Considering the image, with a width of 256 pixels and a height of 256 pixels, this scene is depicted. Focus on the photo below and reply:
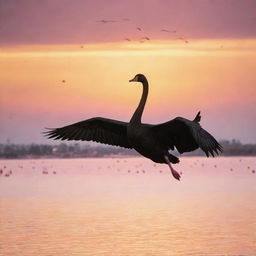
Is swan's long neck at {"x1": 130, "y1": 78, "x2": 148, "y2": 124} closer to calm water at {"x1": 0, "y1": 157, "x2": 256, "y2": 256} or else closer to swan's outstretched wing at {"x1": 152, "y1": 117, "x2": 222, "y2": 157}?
swan's outstretched wing at {"x1": 152, "y1": 117, "x2": 222, "y2": 157}

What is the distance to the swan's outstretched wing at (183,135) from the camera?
13.1 m

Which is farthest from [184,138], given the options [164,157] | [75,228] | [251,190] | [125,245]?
[251,190]

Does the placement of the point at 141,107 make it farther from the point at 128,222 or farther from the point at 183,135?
the point at 128,222

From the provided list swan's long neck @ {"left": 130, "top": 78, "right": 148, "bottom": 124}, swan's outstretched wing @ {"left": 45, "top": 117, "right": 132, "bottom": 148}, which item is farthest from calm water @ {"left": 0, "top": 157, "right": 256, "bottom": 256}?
swan's long neck @ {"left": 130, "top": 78, "right": 148, "bottom": 124}

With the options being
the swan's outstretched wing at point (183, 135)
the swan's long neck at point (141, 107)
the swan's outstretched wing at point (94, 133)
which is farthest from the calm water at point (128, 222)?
the swan's long neck at point (141, 107)

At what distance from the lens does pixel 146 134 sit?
13820 mm

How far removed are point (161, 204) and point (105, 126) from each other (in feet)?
44.1

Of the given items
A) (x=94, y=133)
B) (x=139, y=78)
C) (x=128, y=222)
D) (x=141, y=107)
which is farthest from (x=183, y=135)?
(x=128, y=222)

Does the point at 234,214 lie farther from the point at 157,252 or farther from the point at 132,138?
the point at 132,138

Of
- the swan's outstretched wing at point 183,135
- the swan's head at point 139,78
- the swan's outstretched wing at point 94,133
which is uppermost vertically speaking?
the swan's head at point 139,78

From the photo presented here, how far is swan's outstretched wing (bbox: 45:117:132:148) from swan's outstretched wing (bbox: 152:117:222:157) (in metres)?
1.41

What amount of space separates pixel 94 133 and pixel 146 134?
2603 mm

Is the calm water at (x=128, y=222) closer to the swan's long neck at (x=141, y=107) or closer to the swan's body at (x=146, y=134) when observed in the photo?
the swan's body at (x=146, y=134)

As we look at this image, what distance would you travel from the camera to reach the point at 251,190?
34.7 metres
